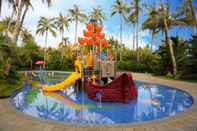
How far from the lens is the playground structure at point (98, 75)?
512 inches

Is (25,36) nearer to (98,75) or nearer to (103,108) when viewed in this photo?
(98,75)

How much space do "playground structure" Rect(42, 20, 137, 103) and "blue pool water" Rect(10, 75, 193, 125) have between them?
0.52m

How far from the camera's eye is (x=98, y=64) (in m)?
16.0

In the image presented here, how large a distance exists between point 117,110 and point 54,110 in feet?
9.72

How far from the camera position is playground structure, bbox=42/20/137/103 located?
12992 mm

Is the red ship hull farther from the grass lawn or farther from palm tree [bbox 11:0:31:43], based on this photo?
palm tree [bbox 11:0:31:43]

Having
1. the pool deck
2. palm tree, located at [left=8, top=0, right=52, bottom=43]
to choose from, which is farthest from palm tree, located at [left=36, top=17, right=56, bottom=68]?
the pool deck

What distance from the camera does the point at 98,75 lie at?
16078 mm

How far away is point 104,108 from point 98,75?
4.58 m

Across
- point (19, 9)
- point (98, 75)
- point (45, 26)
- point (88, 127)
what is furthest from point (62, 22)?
point (88, 127)

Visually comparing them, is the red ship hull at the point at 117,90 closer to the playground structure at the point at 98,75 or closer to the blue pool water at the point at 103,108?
the playground structure at the point at 98,75

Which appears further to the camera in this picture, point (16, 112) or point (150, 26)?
point (150, 26)

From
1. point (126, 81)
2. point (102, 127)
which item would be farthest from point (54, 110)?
point (102, 127)

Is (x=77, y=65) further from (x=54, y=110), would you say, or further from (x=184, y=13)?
(x=184, y=13)
